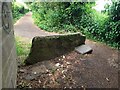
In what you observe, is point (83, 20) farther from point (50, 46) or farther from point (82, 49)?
point (50, 46)

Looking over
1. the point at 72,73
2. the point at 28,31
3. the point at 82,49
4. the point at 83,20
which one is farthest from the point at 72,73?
the point at 28,31

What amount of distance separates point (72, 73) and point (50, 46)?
130 cm

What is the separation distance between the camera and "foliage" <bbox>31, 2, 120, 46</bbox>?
911 centimetres

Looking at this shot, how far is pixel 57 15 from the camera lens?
12.8 metres

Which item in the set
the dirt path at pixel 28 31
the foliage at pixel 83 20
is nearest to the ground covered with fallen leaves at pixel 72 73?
the foliage at pixel 83 20

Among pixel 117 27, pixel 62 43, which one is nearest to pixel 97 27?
pixel 117 27

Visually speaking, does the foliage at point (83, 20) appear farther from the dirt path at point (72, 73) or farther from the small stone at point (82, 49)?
the dirt path at point (72, 73)

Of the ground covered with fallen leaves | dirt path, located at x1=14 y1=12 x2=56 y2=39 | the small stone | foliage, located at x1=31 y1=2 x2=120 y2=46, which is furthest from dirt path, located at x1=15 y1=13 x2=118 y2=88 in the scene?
dirt path, located at x1=14 y1=12 x2=56 y2=39

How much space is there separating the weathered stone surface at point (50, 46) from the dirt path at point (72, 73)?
0.59ft

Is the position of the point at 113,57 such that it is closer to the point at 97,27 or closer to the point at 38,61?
the point at 38,61

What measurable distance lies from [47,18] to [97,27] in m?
5.15

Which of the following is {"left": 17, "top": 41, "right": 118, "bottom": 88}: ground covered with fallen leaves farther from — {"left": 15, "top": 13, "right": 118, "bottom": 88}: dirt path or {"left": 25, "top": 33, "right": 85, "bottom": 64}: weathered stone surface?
{"left": 25, "top": 33, "right": 85, "bottom": 64}: weathered stone surface

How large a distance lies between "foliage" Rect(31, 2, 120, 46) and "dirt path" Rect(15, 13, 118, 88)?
2.81 m

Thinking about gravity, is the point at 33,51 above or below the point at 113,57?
above
